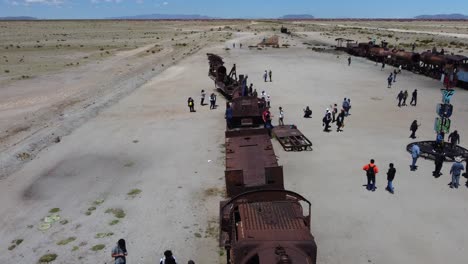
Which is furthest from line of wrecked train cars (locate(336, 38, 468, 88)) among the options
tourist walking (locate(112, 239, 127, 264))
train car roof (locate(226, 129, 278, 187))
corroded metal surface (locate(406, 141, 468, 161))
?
tourist walking (locate(112, 239, 127, 264))

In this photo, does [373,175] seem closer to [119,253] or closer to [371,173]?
[371,173]

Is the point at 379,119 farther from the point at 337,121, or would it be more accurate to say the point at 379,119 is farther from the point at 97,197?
the point at 97,197

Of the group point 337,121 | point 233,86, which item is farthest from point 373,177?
point 233,86

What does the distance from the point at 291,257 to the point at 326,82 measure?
124ft

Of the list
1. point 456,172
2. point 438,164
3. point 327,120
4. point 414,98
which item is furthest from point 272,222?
point 414,98

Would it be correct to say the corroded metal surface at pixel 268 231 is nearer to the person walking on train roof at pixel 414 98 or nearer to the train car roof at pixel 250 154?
the train car roof at pixel 250 154

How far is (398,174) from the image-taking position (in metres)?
18.0

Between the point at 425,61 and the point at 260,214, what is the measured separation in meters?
49.7

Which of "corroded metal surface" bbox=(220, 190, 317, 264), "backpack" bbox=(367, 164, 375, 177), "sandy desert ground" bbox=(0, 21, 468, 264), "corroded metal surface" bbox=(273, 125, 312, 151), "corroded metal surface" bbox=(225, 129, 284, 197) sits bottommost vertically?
"sandy desert ground" bbox=(0, 21, 468, 264)

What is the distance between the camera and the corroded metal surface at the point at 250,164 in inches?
547

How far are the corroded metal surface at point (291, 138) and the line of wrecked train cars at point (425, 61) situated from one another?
19.9 metres

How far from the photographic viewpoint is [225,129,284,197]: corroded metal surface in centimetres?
1390

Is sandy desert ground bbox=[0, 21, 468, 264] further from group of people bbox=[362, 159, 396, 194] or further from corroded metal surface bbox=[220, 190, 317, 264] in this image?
corroded metal surface bbox=[220, 190, 317, 264]

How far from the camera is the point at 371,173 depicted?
16031 millimetres
